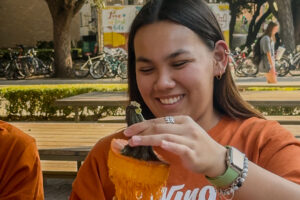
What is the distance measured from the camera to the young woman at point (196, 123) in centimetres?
112

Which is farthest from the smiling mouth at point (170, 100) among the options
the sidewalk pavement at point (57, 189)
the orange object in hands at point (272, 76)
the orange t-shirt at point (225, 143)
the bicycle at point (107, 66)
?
the bicycle at point (107, 66)

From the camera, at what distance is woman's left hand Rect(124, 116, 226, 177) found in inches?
41.8

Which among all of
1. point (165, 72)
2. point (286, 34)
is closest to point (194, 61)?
point (165, 72)

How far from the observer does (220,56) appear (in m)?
1.61

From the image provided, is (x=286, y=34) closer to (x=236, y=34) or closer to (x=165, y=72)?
Result: (x=236, y=34)

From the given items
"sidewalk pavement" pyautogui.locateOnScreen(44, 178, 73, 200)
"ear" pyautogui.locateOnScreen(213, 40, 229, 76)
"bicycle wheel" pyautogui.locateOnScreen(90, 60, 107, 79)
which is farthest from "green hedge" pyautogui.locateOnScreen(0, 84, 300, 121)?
"bicycle wheel" pyautogui.locateOnScreen(90, 60, 107, 79)

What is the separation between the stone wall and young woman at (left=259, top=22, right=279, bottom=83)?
26.5 metres

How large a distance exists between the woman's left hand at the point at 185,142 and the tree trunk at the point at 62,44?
669 inches

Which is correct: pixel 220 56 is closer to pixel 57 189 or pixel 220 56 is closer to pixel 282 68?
pixel 57 189

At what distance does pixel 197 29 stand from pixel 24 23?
36.0 meters

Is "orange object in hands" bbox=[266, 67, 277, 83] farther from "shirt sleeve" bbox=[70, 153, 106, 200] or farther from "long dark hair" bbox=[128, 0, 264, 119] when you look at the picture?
"shirt sleeve" bbox=[70, 153, 106, 200]

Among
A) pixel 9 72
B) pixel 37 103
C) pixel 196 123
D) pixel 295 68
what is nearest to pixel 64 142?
pixel 196 123

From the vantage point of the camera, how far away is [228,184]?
113 centimetres

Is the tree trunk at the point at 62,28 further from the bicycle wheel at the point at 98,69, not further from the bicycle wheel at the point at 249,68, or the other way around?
the bicycle wheel at the point at 249,68
